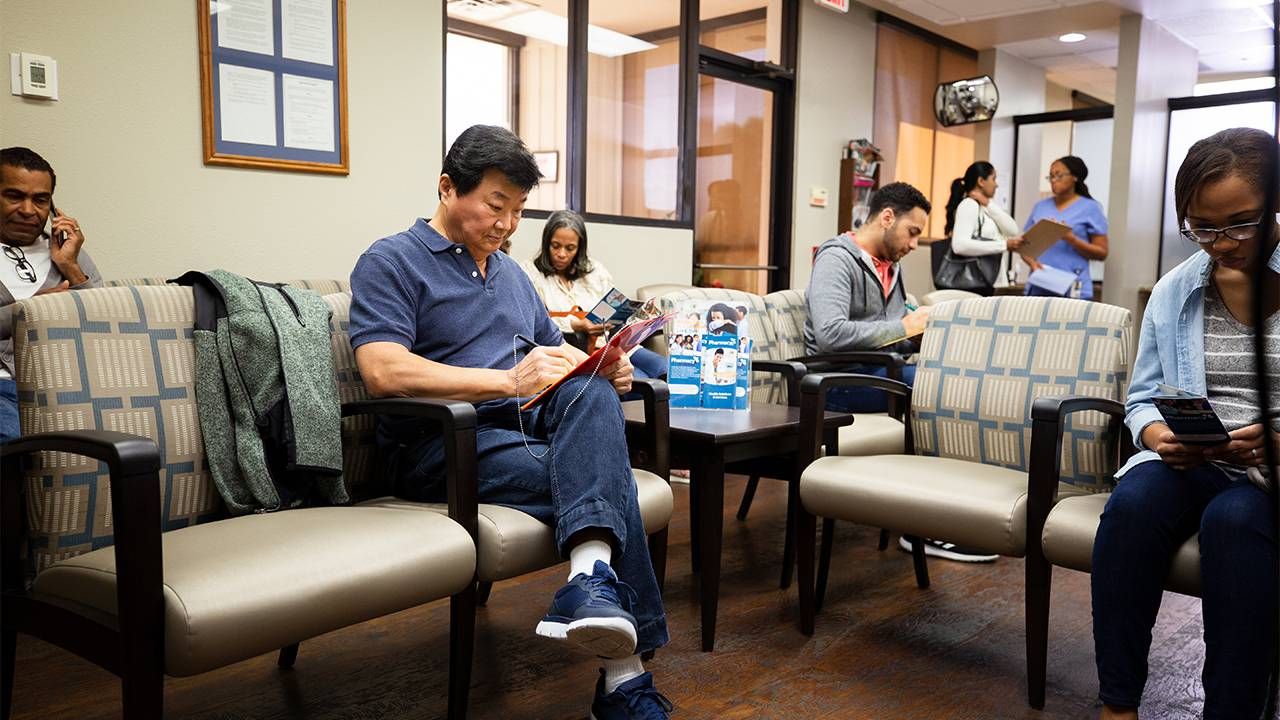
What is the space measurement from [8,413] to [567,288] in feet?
8.37

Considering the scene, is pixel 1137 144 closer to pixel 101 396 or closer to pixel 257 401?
pixel 257 401

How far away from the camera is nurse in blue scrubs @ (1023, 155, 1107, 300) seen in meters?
6.00

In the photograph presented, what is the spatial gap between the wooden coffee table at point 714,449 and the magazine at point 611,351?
15.3 inches

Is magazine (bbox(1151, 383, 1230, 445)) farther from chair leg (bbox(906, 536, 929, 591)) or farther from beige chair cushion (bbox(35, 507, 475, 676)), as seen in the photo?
beige chair cushion (bbox(35, 507, 475, 676))

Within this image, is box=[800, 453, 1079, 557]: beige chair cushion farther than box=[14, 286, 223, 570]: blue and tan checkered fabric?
Yes

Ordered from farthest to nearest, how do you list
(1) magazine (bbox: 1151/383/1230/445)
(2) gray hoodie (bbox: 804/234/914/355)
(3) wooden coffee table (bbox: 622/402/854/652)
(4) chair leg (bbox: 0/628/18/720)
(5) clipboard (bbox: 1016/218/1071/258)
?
(5) clipboard (bbox: 1016/218/1071/258) < (2) gray hoodie (bbox: 804/234/914/355) < (3) wooden coffee table (bbox: 622/402/854/652) < (1) magazine (bbox: 1151/383/1230/445) < (4) chair leg (bbox: 0/628/18/720)

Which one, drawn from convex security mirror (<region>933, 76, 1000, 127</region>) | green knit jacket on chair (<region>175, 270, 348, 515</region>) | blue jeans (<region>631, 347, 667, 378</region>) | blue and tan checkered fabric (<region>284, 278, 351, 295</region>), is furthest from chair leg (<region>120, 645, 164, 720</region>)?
convex security mirror (<region>933, 76, 1000, 127</region>)

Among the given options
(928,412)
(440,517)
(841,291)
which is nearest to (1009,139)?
(841,291)

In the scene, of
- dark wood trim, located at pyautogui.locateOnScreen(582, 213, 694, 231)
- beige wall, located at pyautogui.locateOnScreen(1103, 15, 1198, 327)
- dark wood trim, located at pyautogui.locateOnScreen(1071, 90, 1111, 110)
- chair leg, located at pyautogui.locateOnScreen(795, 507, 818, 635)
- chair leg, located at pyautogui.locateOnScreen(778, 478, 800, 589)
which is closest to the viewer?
chair leg, located at pyautogui.locateOnScreen(795, 507, 818, 635)

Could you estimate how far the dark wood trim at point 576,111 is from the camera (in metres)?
4.86

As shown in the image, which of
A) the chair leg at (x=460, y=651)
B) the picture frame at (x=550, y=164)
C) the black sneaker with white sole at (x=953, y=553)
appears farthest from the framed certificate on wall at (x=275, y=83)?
the black sneaker with white sole at (x=953, y=553)

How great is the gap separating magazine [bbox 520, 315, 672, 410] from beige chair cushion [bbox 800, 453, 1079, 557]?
626 millimetres

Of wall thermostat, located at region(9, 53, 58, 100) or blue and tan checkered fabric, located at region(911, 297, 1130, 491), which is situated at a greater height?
wall thermostat, located at region(9, 53, 58, 100)

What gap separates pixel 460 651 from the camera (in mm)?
1695
